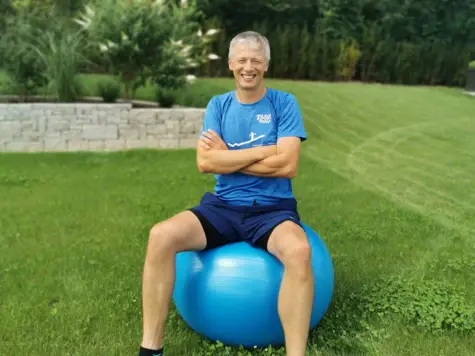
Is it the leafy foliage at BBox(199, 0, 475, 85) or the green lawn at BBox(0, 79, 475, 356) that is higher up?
the leafy foliage at BBox(199, 0, 475, 85)

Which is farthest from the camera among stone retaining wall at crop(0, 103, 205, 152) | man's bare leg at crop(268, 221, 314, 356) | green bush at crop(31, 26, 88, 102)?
green bush at crop(31, 26, 88, 102)

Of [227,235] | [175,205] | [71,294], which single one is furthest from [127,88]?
[227,235]

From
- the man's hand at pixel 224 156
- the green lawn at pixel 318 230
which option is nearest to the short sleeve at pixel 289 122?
the man's hand at pixel 224 156

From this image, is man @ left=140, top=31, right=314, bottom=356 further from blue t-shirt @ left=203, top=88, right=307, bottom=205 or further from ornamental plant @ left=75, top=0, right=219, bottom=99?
ornamental plant @ left=75, top=0, right=219, bottom=99

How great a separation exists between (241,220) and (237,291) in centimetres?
42

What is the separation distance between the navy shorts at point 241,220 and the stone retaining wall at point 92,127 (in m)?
5.98

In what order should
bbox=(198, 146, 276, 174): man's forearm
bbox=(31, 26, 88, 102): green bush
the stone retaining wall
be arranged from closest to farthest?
bbox=(198, 146, 276, 174): man's forearm < the stone retaining wall < bbox=(31, 26, 88, 102): green bush

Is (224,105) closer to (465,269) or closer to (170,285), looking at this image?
(170,285)

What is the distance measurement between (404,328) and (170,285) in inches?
57.0

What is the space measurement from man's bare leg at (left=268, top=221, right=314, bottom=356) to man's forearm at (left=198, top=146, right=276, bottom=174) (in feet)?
1.88

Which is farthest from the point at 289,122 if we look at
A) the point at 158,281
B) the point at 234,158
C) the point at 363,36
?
the point at 363,36

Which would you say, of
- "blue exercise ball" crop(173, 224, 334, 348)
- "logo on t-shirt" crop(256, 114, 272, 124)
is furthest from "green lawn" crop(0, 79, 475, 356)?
"logo on t-shirt" crop(256, 114, 272, 124)

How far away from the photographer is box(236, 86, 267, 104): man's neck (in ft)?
11.3

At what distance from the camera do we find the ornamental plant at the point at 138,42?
9.52 m
